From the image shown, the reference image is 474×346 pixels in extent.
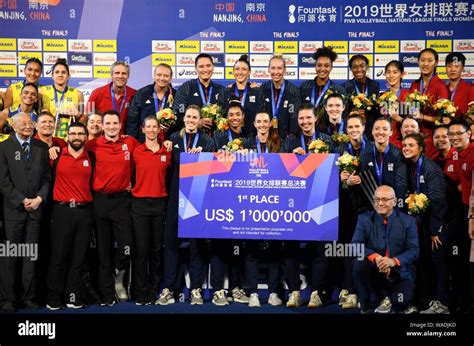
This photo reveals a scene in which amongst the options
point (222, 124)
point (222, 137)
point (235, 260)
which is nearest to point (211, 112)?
point (222, 124)

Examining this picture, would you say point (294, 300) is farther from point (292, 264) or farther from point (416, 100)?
point (416, 100)

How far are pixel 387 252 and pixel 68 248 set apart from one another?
3.44m

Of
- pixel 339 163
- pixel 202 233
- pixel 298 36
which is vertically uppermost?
pixel 298 36

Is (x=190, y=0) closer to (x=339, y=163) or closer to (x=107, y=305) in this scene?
(x=339, y=163)

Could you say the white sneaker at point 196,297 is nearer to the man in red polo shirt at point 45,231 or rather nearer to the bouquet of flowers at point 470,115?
the man in red polo shirt at point 45,231

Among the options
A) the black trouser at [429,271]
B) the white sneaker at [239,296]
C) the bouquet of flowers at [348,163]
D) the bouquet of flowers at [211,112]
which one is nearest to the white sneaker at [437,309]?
the black trouser at [429,271]

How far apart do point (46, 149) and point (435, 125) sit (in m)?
4.58

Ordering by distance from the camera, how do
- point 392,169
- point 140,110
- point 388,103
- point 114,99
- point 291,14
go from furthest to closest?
point 291,14 < point 114,99 < point 140,110 < point 388,103 < point 392,169

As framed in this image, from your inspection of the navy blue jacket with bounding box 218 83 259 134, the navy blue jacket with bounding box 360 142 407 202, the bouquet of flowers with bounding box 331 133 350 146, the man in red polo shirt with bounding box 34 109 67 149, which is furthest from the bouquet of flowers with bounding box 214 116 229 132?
the man in red polo shirt with bounding box 34 109 67 149

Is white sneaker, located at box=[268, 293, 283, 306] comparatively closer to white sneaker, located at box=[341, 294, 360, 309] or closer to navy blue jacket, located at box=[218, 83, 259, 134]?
white sneaker, located at box=[341, 294, 360, 309]

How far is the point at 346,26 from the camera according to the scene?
10289mm

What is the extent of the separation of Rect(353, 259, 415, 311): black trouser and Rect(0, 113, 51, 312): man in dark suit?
3.49 meters

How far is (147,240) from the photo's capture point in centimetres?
716

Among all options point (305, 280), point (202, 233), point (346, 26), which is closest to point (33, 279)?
point (202, 233)
